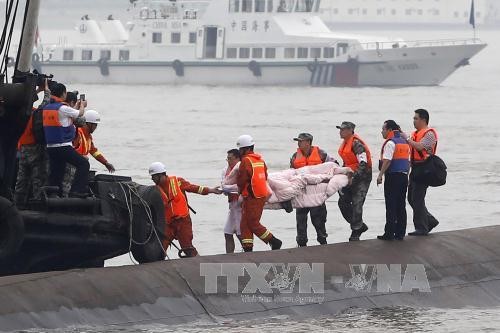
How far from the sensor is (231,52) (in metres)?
93.5

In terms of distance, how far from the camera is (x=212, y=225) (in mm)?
29141

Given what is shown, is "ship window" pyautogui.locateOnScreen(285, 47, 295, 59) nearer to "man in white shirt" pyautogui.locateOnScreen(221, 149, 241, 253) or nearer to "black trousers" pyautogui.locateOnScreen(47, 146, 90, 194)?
"man in white shirt" pyautogui.locateOnScreen(221, 149, 241, 253)

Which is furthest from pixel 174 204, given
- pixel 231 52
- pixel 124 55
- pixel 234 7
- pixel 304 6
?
pixel 124 55

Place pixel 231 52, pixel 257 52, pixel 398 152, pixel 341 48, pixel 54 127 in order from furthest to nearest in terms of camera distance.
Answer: pixel 231 52 < pixel 257 52 < pixel 341 48 < pixel 398 152 < pixel 54 127

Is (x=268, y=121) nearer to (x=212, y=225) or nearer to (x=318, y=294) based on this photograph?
(x=212, y=225)

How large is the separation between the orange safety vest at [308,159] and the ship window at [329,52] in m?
72.4

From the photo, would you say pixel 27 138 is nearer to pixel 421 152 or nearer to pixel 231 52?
pixel 421 152

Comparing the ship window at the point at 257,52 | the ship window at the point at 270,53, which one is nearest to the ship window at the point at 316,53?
the ship window at the point at 270,53

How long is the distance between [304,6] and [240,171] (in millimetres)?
74823

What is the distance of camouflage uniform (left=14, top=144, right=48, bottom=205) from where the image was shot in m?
17.3

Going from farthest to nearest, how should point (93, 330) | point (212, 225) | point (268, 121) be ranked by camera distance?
point (268, 121) < point (212, 225) < point (93, 330)

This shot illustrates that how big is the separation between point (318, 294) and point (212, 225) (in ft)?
37.8

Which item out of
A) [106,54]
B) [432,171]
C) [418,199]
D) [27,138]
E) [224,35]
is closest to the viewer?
[27,138]

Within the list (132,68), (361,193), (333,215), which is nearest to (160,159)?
(333,215)
